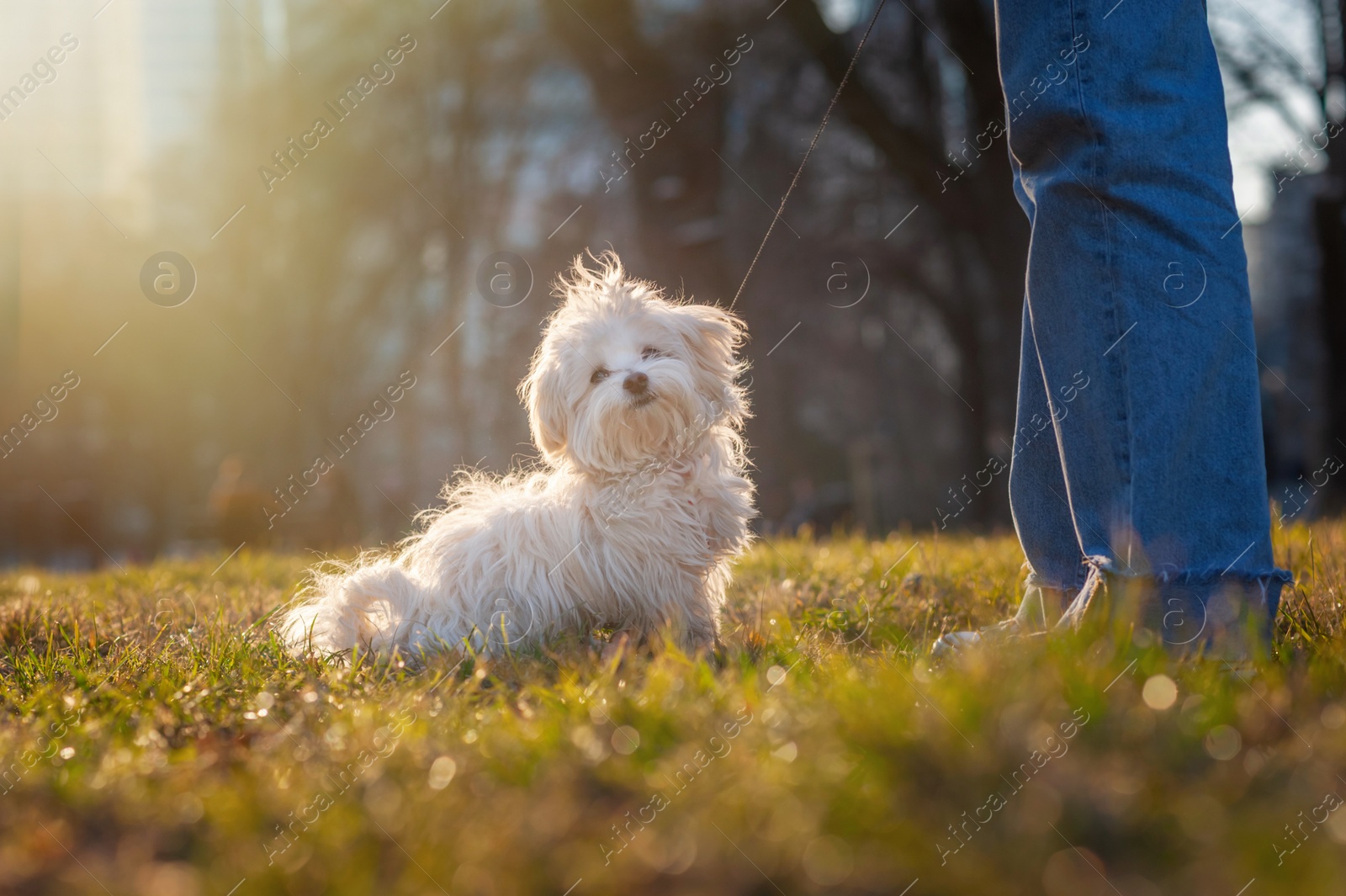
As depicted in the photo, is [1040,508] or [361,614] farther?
[361,614]

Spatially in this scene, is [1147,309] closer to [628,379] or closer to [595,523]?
[628,379]

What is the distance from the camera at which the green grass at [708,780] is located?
1.07m

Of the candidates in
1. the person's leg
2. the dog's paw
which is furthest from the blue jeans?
the dog's paw

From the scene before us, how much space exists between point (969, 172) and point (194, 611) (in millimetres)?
10725

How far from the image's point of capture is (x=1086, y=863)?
1047 mm

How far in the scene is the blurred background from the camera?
10594 millimetres

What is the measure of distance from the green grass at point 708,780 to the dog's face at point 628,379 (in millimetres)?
1039

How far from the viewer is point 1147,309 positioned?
88.3 inches

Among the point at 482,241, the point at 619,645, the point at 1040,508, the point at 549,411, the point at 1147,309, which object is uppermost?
the point at 482,241

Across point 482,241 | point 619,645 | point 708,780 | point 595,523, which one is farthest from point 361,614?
point 482,241

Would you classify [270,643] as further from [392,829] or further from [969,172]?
[969,172]

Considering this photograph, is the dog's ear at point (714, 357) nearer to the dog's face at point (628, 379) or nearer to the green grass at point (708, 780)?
the dog's face at point (628, 379)

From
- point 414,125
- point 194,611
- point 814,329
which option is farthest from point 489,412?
point 194,611

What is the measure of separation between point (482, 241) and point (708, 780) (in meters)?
18.7
